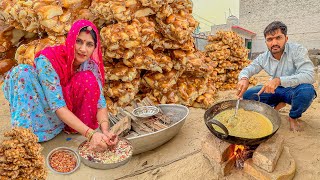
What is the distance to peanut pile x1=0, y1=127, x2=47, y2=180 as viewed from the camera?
94 centimetres

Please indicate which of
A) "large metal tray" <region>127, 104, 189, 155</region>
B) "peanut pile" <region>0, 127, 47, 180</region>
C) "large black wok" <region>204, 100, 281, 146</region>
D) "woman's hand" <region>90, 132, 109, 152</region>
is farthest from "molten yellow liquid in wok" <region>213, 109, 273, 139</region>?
"peanut pile" <region>0, 127, 47, 180</region>

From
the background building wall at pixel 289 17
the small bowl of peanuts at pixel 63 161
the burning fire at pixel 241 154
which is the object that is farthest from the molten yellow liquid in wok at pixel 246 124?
the background building wall at pixel 289 17

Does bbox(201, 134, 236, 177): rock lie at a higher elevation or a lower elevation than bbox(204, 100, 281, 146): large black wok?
lower

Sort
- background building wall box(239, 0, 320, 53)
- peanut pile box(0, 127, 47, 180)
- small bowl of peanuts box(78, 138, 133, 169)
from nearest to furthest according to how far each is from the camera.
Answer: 1. peanut pile box(0, 127, 47, 180)
2. small bowl of peanuts box(78, 138, 133, 169)
3. background building wall box(239, 0, 320, 53)

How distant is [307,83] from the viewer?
280cm

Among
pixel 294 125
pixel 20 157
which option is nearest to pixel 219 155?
pixel 294 125

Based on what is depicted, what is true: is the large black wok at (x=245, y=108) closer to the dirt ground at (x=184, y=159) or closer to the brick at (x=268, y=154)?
the brick at (x=268, y=154)

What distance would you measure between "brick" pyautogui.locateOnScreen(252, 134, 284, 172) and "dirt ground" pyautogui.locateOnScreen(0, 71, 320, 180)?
0.20 metres

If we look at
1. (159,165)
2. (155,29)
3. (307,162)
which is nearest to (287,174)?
(307,162)

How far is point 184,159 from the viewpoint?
259 cm

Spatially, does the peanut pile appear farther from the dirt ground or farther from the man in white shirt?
the man in white shirt

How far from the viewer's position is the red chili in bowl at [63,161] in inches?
93.7

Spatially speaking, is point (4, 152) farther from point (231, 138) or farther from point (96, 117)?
point (96, 117)

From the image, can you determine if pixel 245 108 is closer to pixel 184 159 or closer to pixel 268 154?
pixel 268 154
